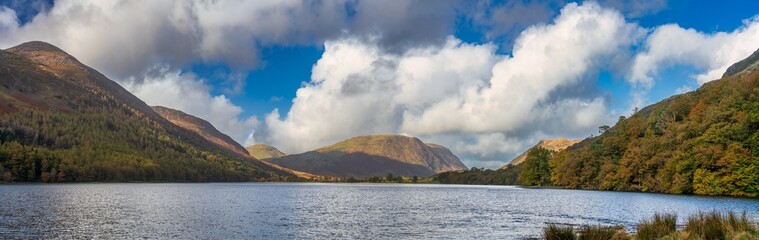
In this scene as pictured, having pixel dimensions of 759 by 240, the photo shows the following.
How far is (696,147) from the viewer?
405 ft

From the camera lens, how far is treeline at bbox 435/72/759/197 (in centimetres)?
11344

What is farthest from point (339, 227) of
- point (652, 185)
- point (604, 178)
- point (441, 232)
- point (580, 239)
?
point (604, 178)

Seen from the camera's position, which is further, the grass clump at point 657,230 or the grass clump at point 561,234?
the grass clump at point 561,234

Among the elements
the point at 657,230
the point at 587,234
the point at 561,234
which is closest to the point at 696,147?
the point at 657,230

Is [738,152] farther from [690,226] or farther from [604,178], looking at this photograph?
[690,226]

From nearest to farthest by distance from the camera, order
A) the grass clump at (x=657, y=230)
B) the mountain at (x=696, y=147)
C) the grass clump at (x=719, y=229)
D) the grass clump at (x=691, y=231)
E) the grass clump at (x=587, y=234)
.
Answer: the grass clump at (x=719, y=229) → the grass clump at (x=691, y=231) → the grass clump at (x=587, y=234) → the grass clump at (x=657, y=230) → the mountain at (x=696, y=147)

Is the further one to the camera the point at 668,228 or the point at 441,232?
the point at 441,232

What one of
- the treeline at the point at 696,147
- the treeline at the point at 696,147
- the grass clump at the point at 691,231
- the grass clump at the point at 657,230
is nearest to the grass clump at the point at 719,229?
the grass clump at the point at 691,231

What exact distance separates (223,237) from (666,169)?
408 ft

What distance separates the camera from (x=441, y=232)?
51.9 meters

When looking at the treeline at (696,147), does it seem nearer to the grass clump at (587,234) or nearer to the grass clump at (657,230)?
the grass clump at (657,230)

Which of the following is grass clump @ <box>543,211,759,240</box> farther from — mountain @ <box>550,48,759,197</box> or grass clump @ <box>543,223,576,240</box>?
mountain @ <box>550,48,759,197</box>

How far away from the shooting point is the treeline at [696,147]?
113438 millimetres

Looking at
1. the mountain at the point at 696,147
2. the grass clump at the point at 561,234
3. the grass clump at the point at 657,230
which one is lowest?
the grass clump at the point at 561,234
